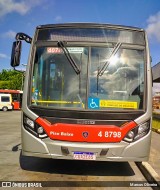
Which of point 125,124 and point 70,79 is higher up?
point 70,79

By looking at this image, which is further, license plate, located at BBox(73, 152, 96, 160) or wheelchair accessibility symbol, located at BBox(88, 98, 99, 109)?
wheelchair accessibility symbol, located at BBox(88, 98, 99, 109)

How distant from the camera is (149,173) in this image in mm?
6789

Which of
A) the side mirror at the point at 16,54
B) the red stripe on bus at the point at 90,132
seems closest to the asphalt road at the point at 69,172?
the red stripe on bus at the point at 90,132

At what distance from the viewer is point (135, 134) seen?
20.6 feet

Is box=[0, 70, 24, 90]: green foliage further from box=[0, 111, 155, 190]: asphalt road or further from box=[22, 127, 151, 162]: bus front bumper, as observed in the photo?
box=[22, 127, 151, 162]: bus front bumper

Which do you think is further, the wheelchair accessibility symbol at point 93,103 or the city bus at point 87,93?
the wheelchair accessibility symbol at point 93,103

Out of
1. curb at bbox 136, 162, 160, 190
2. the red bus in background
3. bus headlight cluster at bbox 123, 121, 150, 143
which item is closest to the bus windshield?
bus headlight cluster at bbox 123, 121, 150, 143

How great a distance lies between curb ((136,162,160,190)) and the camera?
243 inches

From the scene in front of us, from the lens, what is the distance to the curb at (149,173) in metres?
6.17

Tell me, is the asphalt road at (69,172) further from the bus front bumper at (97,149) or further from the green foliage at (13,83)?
the green foliage at (13,83)

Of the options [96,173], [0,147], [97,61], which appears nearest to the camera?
[97,61]

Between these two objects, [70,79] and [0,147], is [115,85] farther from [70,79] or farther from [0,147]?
[0,147]

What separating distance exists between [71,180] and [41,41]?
2.97 m

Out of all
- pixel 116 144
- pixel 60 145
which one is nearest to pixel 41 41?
pixel 60 145
